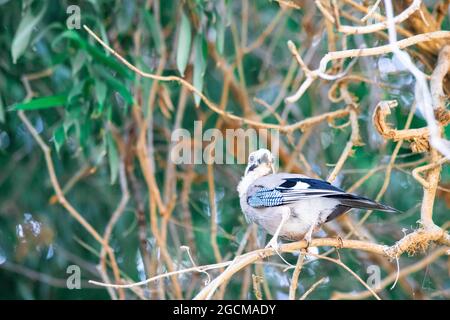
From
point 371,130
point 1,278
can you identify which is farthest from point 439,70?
point 1,278

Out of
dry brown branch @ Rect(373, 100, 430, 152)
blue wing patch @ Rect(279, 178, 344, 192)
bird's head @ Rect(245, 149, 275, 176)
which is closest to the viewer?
dry brown branch @ Rect(373, 100, 430, 152)

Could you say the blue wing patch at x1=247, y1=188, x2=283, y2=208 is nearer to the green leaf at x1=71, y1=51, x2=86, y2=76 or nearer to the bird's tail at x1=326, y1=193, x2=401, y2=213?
the bird's tail at x1=326, y1=193, x2=401, y2=213

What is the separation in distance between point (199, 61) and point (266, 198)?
845 mm

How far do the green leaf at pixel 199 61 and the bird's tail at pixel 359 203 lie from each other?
0.92 m

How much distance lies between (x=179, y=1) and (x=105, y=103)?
1.71ft

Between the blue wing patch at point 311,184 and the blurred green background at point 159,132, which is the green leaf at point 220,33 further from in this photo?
the blue wing patch at point 311,184

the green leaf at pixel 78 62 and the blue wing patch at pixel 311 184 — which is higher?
the green leaf at pixel 78 62

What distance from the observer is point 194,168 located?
12.3ft

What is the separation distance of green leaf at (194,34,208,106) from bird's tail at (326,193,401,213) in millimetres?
920

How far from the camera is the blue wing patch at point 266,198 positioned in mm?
2266

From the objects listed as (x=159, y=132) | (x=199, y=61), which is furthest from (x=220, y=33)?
(x=159, y=132)

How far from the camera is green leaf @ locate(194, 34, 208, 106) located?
2936mm

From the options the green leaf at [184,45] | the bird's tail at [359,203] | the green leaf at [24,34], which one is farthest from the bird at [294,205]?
the green leaf at [24,34]

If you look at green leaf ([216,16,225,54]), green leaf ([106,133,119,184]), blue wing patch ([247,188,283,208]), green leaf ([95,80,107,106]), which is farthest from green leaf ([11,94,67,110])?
blue wing patch ([247,188,283,208])
